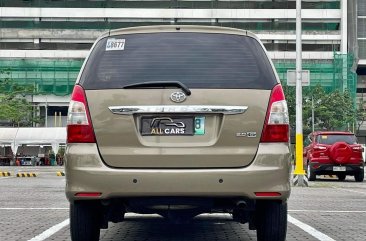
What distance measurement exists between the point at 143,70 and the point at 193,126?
61 centimetres

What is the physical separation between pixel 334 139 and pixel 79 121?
17966mm

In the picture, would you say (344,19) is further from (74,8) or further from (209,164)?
(209,164)

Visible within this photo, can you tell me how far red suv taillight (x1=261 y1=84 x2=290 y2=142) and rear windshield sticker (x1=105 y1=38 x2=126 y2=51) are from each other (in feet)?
4.24

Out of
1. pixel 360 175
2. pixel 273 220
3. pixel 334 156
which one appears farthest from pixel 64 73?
pixel 273 220

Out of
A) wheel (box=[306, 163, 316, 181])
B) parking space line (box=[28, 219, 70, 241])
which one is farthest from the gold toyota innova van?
wheel (box=[306, 163, 316, 181])

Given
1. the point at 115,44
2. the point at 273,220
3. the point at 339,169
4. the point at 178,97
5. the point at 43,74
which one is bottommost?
the point at 339,169

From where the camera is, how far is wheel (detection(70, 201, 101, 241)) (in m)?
5.99

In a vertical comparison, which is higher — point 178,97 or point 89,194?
point 178,97

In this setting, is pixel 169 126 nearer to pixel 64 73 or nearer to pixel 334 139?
pixel 334 139

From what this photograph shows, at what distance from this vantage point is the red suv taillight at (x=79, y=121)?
564 cm

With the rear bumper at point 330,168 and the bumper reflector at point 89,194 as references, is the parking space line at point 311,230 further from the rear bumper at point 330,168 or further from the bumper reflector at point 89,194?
the rear bumper at point 330,168

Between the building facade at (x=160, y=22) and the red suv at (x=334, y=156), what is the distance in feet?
193

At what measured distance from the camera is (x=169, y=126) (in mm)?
5594

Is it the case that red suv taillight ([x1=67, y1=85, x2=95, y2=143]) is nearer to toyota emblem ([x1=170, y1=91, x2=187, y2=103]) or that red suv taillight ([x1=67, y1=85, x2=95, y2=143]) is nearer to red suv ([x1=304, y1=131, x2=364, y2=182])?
toyota emblem ([x1=170, y1=91, x2=187, y2=103])
